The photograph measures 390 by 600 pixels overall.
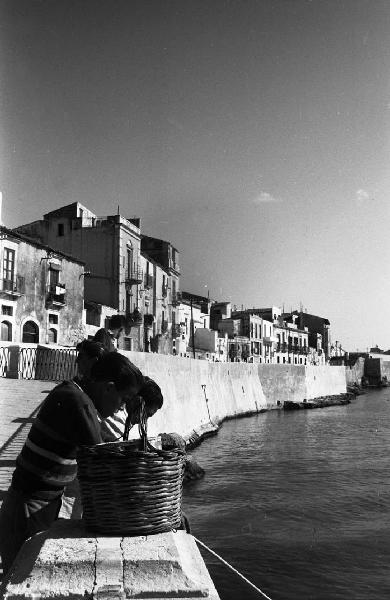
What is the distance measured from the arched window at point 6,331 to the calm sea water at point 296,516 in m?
12.3

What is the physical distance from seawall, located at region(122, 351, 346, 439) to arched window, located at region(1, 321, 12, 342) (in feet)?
32.6

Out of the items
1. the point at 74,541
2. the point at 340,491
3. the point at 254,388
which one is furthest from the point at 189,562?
the point at 254,388

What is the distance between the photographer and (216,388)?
32.6 meters

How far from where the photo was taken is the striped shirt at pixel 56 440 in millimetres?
2766

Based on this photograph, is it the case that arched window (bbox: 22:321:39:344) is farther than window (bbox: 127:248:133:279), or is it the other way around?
window (bbox: 127:248:133:279)

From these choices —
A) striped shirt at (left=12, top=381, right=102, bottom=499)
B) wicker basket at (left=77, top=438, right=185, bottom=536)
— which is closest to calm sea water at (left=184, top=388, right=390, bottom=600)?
striped shirt at (left=12, top=381, right=102, bottom=499)

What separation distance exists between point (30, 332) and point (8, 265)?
13.7ft

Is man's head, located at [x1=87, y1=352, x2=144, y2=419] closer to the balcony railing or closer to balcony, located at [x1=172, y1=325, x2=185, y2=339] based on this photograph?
the balcony railing

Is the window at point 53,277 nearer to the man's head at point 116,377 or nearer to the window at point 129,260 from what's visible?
the window at point 129,260

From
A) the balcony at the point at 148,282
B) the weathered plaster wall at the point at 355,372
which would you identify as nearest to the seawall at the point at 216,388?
the balcony at the point at 148,282

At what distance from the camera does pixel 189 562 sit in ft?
6.98

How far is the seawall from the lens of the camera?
21000mm

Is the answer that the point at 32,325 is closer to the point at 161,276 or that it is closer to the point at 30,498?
the point at 161,276

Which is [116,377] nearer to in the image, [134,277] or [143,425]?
[143,425]
